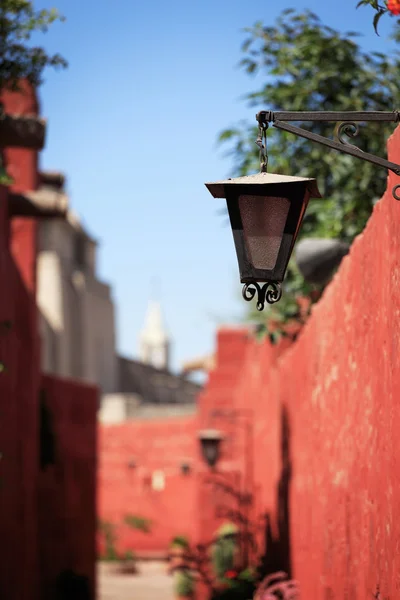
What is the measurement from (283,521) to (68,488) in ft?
23.4

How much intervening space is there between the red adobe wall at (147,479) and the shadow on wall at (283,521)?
49.0 ft

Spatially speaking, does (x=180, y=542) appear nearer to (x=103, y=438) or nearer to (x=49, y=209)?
(x=49, y=209)

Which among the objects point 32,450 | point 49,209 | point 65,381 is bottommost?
point 32,450

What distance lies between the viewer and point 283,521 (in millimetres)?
10406

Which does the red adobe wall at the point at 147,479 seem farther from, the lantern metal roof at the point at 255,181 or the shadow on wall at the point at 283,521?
the lantern metal roof at the point at 255,181

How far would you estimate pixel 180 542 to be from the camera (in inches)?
533

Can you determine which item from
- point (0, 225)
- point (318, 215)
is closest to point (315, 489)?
point (318, 215)

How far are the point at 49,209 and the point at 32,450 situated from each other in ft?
9.51

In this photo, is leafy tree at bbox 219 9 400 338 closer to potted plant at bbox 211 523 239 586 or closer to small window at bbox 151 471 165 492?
potted plant at bbox 211 523 239 586

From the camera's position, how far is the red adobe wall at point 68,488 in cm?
1566

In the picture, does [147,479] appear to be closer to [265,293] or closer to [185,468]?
[185,468]

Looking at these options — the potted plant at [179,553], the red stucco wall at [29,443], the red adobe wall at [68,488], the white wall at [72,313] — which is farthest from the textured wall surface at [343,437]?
the white wall at [72,313]

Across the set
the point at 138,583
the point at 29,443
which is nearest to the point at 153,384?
the point at 138,583

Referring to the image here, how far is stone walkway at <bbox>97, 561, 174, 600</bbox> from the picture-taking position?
20.0 m
